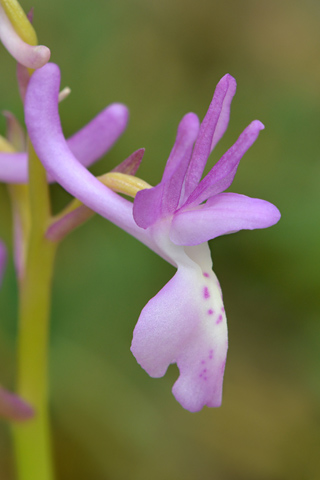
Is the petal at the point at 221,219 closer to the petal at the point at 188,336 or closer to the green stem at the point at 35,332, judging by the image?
the petal at the point at 188,336

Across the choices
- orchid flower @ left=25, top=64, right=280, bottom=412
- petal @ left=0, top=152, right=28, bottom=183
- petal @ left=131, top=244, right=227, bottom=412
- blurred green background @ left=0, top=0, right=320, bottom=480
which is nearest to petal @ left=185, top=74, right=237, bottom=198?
orchid flower @ left=25, top=64, right=280, bottom=412

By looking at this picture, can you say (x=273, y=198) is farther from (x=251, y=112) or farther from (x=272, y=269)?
(x=251, y=112)

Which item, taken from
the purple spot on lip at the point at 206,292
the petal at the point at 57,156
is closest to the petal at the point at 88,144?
the petal at the point at 57,156

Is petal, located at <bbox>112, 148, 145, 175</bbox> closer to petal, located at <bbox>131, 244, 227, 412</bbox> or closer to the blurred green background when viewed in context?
petal, located at <bbox>131, 244, 227, 412</bbox>

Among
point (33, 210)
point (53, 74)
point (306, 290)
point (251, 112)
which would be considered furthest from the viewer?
point (251, 112)

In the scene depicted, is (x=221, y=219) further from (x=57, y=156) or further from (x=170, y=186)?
(x=57, y=156)

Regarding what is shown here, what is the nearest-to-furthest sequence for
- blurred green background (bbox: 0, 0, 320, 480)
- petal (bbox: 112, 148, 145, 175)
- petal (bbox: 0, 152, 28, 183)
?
1. petal (bbox: 112, 148, 145, 175)
2. petal (bbox: 0, 152, 28, 183)
3. blurred green background (bbox: 0, 0, 320, 480)

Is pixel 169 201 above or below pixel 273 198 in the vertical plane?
above

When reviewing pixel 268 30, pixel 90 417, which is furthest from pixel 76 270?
pixel 268 30
